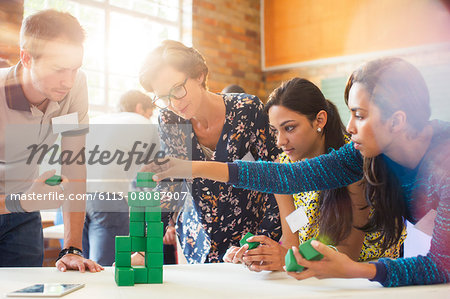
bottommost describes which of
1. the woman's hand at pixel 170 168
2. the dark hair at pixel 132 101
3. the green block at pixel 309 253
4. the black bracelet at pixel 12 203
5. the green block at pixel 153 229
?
the green block at pixel 309 253

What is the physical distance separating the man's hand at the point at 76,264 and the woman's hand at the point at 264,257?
41cm

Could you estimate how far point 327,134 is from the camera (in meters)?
1.63

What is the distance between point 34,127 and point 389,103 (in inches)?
43.5

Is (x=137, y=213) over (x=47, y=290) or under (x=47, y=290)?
over

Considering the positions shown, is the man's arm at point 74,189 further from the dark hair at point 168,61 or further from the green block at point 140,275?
the green block at point 140,275

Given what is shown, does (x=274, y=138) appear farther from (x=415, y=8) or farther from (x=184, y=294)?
(x=415, y=8)

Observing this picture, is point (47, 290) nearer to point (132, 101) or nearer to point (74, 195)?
point (74, 195)

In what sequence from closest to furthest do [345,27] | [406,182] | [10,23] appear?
[406,182] < [10,23] < [345,27]

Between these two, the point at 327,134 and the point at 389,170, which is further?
the point at 327,134

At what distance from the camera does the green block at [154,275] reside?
1.07 meters

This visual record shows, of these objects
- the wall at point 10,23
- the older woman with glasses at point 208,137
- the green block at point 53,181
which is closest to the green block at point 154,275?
the green block at point 53,181

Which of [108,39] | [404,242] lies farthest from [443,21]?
[404,242]

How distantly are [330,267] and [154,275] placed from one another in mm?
402

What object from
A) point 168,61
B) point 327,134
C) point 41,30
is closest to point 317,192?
point 327,134
